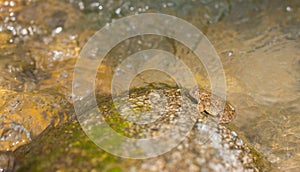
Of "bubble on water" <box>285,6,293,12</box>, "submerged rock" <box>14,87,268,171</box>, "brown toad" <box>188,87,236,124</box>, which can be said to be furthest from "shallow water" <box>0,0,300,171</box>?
"submerged rock" <box>14,87,268,171</box>

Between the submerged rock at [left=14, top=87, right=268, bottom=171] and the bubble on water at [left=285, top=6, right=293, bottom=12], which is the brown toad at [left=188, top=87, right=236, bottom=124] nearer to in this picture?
the submerged rock at [left=14, top=87, right=268, bottom=171]

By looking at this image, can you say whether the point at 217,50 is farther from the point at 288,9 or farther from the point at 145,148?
the point at 145,148

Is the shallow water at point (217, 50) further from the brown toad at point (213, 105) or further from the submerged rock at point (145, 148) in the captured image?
the submerged rock at point (145, 148)

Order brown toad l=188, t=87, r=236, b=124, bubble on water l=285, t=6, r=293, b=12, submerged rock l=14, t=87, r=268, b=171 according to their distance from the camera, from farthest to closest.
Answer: bubble on water l=285, t=6, r=293, b=12
brown toad l=188, t=87, r=236, b=124
submerged rock l=14, t=87, r=268, b=171

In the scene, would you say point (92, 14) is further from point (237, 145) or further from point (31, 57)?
point (237, 145)

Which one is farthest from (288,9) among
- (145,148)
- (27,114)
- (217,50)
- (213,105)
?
(27,114)

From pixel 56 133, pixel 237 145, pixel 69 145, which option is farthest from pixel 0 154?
pixel 237 145
